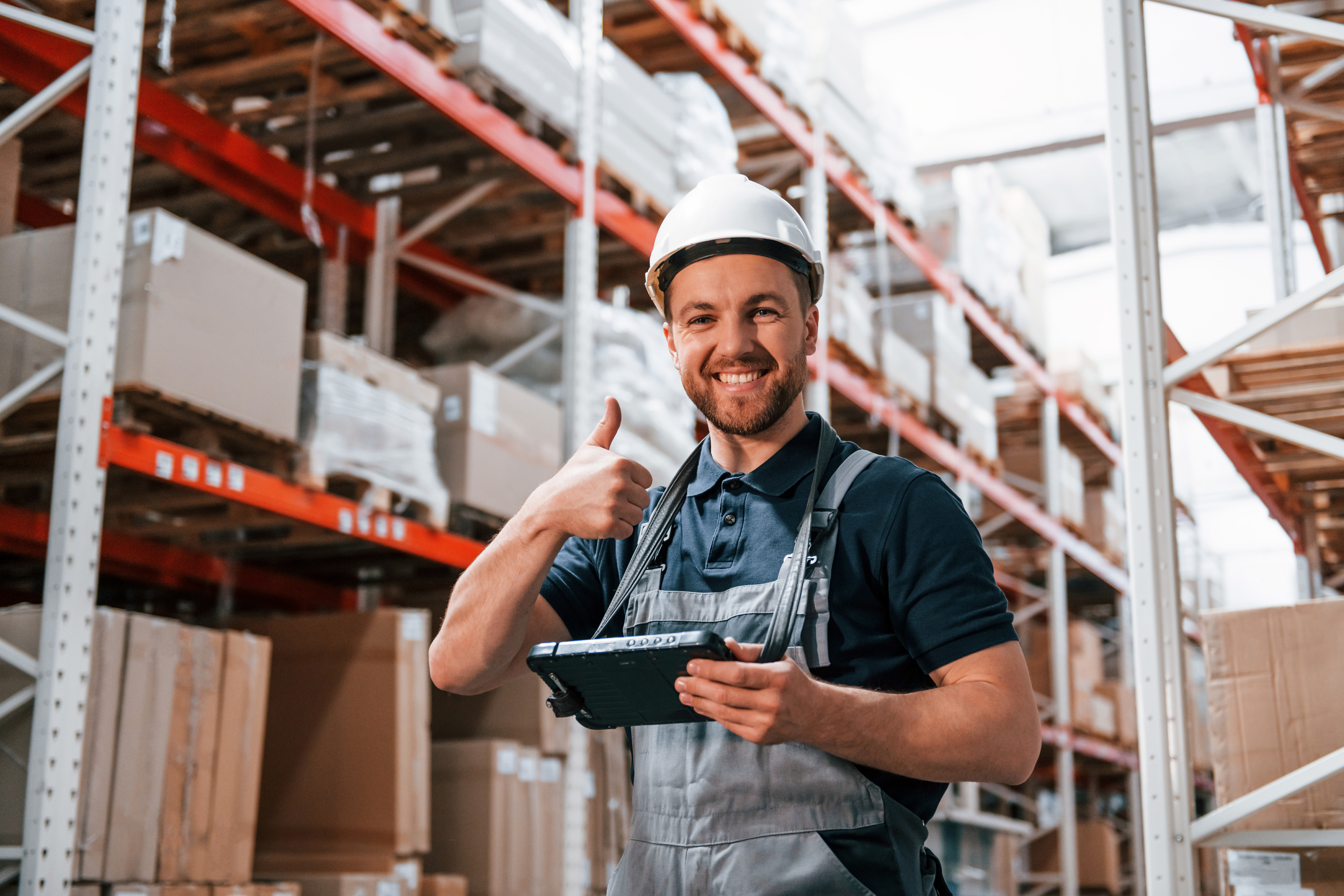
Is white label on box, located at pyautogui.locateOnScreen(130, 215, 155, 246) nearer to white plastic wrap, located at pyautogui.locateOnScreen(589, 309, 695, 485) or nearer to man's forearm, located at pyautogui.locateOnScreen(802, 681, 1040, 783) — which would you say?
white plastic wrap, located at pyautogui.locateOnScreen(589, 309, 695, 485)

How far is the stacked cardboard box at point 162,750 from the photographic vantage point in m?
3.82

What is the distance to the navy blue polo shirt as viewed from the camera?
5.66ft

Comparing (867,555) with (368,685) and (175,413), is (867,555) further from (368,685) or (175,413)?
(368,685)

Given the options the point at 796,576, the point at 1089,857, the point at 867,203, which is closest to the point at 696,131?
the point at 867,203

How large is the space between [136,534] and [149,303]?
75.9 inches

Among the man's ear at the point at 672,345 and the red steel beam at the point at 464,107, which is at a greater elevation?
the red steel beam at the point at 464,107

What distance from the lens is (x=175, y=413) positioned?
13.8ft

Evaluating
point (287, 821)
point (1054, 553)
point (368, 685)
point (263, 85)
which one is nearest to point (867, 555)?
point (368, 685)

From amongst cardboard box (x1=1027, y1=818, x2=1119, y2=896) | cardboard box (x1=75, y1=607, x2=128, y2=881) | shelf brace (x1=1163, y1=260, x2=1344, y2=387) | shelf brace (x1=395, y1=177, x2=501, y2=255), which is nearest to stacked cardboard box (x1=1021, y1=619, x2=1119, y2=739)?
cardboard box (x1=1027, y1=818, x2=1119, y2=896)

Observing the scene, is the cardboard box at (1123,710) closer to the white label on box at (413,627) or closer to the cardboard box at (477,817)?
the cardboard box at (477,817)

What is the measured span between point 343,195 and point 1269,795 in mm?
4708

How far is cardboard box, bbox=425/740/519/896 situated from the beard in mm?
3746

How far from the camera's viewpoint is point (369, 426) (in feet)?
16.2

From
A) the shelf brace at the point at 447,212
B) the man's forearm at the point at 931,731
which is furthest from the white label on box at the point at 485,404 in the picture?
the man's forearm at the point at 931,731
